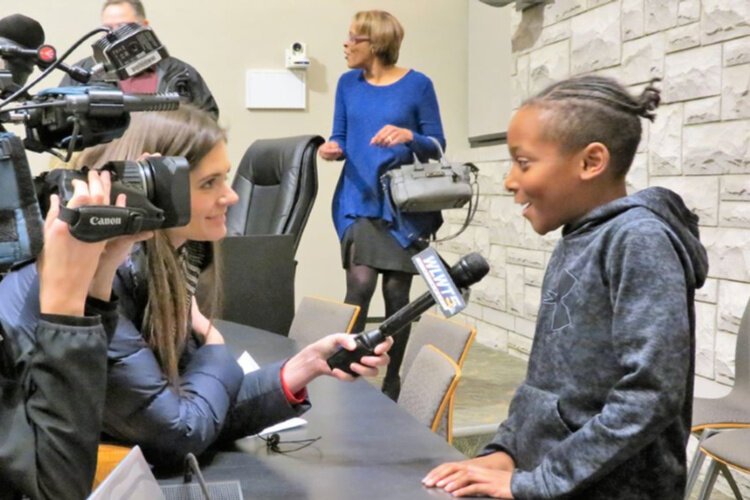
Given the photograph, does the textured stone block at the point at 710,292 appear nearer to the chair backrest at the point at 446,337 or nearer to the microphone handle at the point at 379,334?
the chair backrest at the point at 446,337

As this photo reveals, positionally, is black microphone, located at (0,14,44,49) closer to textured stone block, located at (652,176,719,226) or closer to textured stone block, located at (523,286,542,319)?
textured stone block, located at (652,176,719,226)

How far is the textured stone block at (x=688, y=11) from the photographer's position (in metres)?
2.69

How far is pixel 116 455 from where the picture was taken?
1.08 meters

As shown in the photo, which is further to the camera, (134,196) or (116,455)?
(116,455)

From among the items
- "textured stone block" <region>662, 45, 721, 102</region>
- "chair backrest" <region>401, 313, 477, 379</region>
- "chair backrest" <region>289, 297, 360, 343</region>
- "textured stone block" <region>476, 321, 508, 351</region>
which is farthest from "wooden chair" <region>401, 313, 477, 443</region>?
"textured stone block" <region>476, 321, 508, 351</region>

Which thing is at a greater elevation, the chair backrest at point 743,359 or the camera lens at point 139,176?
the camera lens at point 139,176

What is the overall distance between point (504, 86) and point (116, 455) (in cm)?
383

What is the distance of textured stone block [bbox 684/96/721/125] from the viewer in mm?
2607

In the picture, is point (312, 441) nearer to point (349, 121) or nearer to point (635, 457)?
point (635, 457)

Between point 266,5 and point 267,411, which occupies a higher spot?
point 266,5

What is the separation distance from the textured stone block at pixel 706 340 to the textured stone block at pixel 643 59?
82 centimetres

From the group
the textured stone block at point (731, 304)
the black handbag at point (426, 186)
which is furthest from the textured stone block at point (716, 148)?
the black handbag at point (426, 186)

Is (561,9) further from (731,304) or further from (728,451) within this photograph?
(728,451)

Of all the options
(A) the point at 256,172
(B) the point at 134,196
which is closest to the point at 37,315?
(B) the point at 134,196
